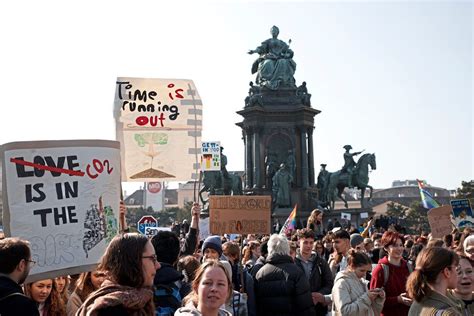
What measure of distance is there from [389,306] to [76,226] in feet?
11.7

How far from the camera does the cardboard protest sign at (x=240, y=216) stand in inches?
382

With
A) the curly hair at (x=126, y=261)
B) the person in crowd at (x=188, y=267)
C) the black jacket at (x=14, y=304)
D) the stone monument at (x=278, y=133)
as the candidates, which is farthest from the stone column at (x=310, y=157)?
the curly hair at (x=126, y=261)

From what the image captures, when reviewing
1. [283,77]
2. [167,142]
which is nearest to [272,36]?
[283,77]

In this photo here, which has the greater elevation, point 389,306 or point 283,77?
point 283,77

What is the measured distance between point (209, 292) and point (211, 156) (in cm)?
2182

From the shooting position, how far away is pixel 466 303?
5754 millimetres

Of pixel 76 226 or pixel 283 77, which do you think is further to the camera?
pixel 283 77

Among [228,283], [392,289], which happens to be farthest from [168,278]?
[392,289]

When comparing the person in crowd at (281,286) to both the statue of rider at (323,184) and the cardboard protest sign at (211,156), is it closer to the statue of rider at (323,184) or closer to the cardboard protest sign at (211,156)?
the cardboard protest sign at (211,156)

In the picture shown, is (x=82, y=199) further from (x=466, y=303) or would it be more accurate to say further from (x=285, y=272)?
(x=466, y=303)

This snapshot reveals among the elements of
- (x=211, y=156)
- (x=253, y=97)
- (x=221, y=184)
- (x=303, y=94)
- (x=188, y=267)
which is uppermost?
(x=303, y=94)

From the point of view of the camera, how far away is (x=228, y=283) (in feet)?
15.4

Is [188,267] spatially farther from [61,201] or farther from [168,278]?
[61,201]

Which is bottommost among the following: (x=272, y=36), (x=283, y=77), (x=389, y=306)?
(x=389, y=306)
